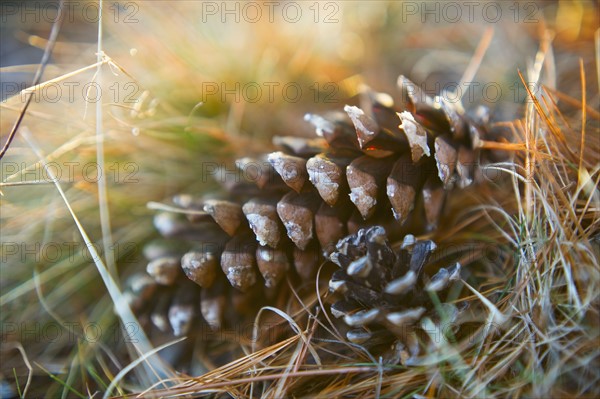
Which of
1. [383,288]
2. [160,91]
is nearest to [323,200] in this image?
[383,288]

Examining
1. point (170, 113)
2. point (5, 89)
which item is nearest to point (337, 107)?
point (170, 113)

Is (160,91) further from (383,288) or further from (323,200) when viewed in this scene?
(383,288)

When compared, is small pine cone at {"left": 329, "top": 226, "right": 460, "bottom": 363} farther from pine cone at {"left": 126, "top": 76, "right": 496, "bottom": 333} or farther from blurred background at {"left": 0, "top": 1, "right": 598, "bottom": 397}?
blurred background at {"left": 0, "top": 1, "right": 598, "bottom": 397}

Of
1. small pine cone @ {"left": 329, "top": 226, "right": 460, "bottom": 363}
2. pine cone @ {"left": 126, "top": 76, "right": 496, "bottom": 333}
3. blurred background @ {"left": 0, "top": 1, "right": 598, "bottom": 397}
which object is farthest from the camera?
blurred background @ {"left": 0, "top": 1, "right": 598, "bottom": 397}

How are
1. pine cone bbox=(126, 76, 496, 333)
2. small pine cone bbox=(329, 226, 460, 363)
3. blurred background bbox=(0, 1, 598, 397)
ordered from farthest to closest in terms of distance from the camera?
1. blurred background bbox=(0, 1, 598, 397)
2. pine cone bbox=(126, 76, 496, 333)
3. small pine cone bbox=(329, 226, 460, 363)

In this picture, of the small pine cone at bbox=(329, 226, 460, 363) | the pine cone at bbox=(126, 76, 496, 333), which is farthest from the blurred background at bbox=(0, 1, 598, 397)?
the small pine cone at bbox=(329, 226, 460, 363)

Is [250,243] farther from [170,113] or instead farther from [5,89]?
[5,89]
